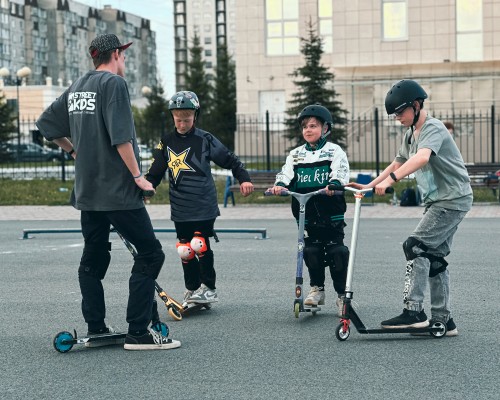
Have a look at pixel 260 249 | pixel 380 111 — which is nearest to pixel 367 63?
pixel 380 111

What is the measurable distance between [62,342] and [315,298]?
222cm

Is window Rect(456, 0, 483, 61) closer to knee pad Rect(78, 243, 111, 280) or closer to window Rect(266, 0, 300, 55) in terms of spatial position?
window Rect(266, 0, 300, 55)

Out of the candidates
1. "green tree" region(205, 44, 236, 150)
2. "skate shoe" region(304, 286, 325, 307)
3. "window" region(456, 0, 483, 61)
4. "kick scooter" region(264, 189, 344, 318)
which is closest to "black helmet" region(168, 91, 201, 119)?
"kick scooter" region(264, 189, 344, 318)

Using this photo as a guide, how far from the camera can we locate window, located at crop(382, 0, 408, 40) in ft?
161

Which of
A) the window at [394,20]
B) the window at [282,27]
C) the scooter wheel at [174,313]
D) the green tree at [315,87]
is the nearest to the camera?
the scooter wheel at [174,313]

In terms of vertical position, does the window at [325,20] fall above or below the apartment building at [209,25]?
below

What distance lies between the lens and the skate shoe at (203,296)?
27.3 ft

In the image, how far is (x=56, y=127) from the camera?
6848 millimetres

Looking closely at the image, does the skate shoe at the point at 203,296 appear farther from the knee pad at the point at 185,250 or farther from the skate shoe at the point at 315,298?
the skate shoe at the point at 315,298

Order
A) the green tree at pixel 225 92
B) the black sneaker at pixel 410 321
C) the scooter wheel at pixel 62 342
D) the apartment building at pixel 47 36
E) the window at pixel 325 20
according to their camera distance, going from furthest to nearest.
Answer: the apartment building at pixel 47 36 < the green tree at pixel 225 92 < the window at pixel 325 20 < the black sneaker at pixel 410 321 < the scooter wheel at pixel 62 342

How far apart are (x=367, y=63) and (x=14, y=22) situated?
83410 mm

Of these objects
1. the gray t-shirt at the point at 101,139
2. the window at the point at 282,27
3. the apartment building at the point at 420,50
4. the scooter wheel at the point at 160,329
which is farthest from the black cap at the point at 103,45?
the window at the point at 282,27

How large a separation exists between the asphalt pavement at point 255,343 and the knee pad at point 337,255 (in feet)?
1.39

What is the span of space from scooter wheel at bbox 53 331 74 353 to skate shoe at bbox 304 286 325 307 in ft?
6.83
